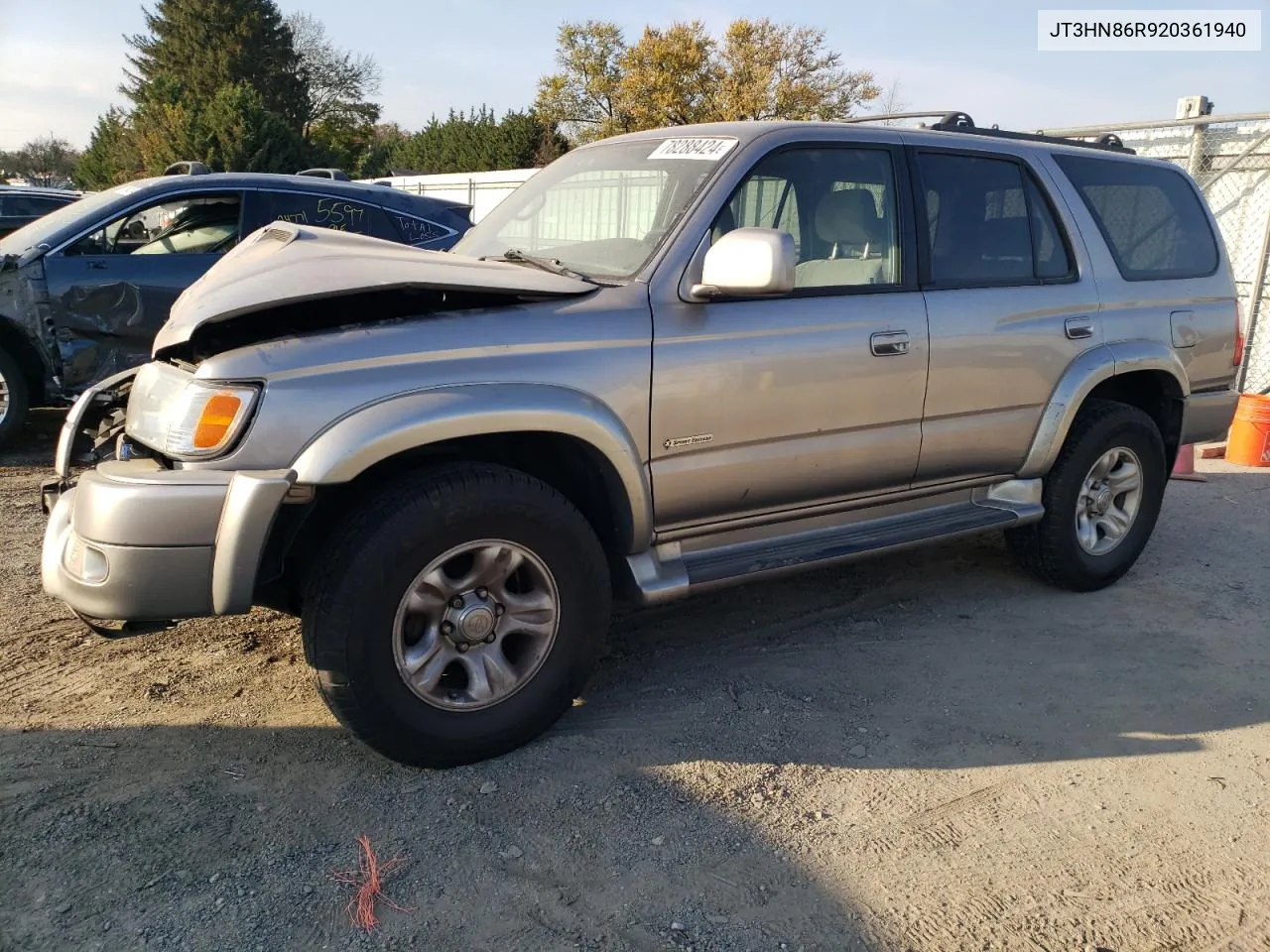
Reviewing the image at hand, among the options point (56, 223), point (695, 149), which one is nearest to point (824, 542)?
point (695, 149)

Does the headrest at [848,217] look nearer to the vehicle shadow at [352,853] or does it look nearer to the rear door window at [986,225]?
the rear door window at [986,225]

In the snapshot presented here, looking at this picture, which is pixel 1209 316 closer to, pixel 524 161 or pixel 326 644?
pixel 326 644

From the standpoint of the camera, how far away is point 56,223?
21.8 feet

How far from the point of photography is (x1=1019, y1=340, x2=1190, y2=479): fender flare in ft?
13.6

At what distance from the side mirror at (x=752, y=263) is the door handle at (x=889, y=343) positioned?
599mm

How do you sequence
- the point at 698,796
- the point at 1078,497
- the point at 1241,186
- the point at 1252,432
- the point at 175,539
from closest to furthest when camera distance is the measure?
the point at 175,539, the point at 698,796, the point at 1078,497, the point at 1252,432, the point at 1241,186

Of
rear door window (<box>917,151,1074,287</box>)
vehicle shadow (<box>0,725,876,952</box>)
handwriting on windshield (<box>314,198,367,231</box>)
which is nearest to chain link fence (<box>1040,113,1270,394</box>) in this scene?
rear door window (<box>917,151,1074,287</box>)

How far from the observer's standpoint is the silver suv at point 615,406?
2648 millimetres

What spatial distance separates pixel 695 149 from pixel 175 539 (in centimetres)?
223

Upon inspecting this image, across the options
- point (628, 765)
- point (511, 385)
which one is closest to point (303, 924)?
point (628, 765)

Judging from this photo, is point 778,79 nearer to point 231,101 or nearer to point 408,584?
point 231,101

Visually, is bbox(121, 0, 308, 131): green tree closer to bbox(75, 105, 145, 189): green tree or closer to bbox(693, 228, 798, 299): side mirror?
bbox(75, 105, 145, 189): green tree

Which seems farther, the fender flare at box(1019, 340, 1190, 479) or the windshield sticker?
the fender flare at box(1019, 340, 1190, 479)

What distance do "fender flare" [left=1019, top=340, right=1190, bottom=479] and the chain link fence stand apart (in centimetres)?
548
